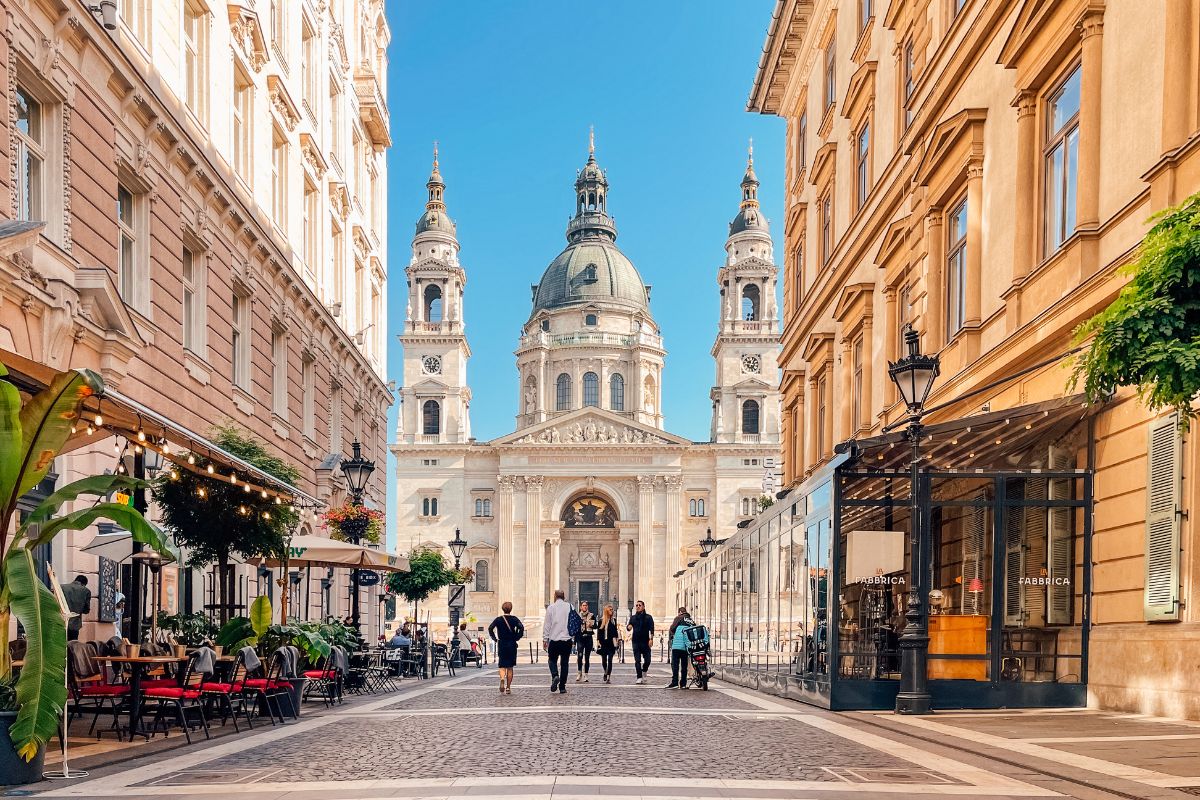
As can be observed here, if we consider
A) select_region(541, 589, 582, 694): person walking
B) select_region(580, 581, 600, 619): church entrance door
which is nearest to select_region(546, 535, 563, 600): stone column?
select_region(580, 581, 600, 619): church entrance door

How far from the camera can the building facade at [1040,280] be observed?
13391 millimetres

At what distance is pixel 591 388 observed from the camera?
108 meters

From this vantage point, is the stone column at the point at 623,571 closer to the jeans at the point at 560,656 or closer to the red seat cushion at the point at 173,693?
the jeans at the point at 560,656

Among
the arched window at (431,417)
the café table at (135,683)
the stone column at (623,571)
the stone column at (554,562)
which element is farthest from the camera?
the arched window at (431,417)

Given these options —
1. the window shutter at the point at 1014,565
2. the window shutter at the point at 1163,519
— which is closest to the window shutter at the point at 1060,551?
the window shutter at the point at 1014,565

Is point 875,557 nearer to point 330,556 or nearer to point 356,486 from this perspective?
point 330,556

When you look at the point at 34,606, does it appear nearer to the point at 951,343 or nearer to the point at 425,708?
the point at 425,708

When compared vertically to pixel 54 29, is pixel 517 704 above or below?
below

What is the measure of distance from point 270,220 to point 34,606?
760 inches

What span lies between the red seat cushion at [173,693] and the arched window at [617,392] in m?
95.8

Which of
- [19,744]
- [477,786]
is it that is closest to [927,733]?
[477,786]

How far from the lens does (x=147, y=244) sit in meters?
19.1

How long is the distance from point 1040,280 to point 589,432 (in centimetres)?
8143

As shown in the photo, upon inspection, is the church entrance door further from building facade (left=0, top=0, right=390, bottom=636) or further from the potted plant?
the potted plant
